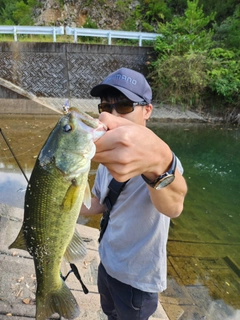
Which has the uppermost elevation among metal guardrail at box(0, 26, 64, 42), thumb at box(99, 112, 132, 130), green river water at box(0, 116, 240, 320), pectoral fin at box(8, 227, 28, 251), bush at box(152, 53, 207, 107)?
metal guardrail at box(0, 26, 64, 42)

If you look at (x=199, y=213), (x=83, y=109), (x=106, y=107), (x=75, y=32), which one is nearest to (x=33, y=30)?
(x=75, y=32)

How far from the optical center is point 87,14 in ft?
78.9

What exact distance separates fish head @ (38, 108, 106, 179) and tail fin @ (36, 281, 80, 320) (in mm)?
916

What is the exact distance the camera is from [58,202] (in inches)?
61.8

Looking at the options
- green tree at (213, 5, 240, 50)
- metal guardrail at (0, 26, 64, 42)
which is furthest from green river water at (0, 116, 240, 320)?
green tree at (213, 5, 240, 50)

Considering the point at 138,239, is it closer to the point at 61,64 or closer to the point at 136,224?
the point at 136,224

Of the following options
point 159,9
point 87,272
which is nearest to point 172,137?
point 87,272

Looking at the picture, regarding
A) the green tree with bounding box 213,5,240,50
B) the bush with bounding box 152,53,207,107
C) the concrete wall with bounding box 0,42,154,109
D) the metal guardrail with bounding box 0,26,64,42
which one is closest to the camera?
the concrete wall with bounding box 0,42,154,109

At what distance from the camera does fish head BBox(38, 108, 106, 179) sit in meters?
1.32

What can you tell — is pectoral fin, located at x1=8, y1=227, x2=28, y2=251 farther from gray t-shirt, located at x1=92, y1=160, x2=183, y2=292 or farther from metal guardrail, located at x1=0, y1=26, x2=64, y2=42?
metal guardrail, located at x1=0, y1=26, x2=64, y2=42

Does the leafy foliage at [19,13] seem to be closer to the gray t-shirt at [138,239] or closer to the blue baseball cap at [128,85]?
the blue baseball cap at [128,85]

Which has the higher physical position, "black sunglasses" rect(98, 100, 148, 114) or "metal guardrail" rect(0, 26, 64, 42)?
"metal guardrail" rect(0, 26, 64, 42)

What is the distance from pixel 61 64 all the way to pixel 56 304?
46.1ft

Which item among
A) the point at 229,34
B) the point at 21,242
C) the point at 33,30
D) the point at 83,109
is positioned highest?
the point at 229,34
